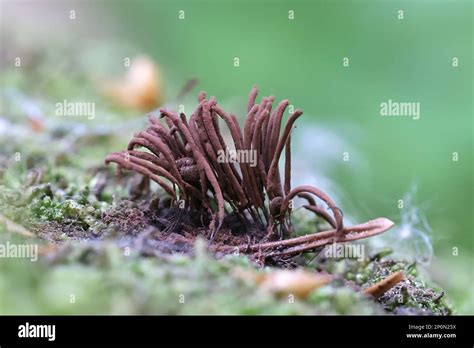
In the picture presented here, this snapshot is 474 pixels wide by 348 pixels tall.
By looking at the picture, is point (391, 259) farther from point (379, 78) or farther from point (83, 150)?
point (379, 78)

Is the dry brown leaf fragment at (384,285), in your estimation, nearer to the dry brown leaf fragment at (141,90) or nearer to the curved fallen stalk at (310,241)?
the curved fallen stalk at (310,241)

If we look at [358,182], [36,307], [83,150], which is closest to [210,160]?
[36,307]

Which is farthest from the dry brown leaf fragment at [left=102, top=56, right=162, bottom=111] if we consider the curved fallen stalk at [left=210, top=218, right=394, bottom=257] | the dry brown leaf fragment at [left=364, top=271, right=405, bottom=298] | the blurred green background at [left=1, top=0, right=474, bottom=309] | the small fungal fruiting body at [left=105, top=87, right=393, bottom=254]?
the dry brown leaf fragment at [left=364, top=271, right=405, bottom=298]

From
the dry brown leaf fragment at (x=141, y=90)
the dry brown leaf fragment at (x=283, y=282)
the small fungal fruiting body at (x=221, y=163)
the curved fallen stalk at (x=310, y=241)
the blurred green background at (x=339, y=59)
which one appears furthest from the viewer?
the blurred green background at (x=339, y=59)

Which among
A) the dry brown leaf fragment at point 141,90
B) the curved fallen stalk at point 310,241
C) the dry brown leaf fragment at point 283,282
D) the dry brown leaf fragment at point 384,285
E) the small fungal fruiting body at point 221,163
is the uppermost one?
the dry brown leaf fragment at point 141,90

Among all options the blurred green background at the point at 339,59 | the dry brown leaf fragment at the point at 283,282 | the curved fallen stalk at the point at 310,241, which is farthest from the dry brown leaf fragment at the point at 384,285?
the blurred green background at the point at 339,59

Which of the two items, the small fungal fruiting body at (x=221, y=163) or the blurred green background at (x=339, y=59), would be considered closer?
the small fungal fruiting body at (x=221, y=163)

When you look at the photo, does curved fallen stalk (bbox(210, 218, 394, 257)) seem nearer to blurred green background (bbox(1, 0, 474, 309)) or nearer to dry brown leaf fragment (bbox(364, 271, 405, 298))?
dry brown leaf fragment (bbox(364, 271, 405, 298))
